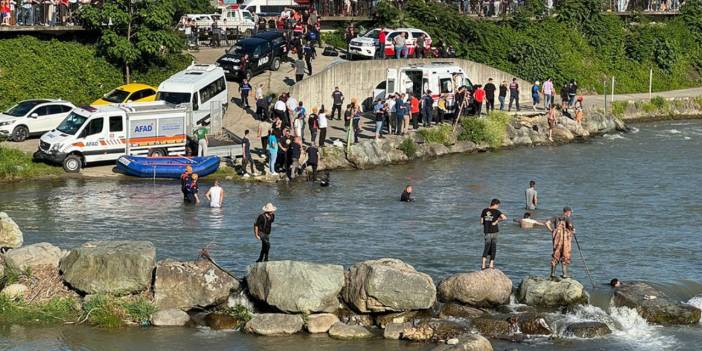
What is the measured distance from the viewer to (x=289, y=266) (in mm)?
25078

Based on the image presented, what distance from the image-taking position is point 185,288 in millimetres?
25297

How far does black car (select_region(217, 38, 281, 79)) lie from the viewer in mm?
47406

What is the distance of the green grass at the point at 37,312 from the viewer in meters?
24.7

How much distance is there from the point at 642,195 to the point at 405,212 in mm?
8005

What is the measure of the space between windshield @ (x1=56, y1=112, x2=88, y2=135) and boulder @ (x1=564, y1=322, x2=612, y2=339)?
19.0m

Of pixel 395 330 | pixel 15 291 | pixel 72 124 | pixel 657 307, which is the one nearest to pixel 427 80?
pixel 72 124

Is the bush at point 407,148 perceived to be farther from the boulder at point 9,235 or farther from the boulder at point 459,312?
the boulder at point 459,312

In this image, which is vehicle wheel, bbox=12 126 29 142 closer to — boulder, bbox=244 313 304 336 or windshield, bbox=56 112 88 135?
windshield, bbox=56 112 88 135

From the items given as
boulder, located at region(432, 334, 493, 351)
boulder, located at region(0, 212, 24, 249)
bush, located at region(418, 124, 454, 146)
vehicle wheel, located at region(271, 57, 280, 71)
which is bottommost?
boulder, located at region(432, 334, 493, 351)

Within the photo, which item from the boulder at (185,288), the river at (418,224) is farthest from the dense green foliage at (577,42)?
the boulder at (185,288)

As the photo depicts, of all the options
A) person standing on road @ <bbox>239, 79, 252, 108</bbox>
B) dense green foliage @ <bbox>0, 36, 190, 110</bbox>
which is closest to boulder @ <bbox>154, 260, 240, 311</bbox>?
person standing on road @ <bbox>239, 79, 252, 108</bbox>

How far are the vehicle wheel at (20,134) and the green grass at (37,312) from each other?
54.2 feet

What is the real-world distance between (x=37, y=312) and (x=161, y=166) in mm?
13271

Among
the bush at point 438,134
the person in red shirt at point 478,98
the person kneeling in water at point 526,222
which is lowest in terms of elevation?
the person kneeling in water at point 526,222
